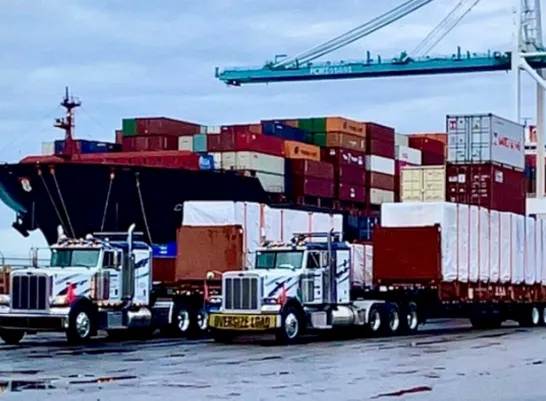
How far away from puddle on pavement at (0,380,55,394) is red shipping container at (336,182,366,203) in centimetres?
3132

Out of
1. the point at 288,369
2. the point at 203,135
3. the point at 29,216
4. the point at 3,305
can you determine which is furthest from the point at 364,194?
the point at 288,369

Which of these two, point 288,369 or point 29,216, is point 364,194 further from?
point 288,369

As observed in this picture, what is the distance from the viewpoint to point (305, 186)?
46094 millimetres

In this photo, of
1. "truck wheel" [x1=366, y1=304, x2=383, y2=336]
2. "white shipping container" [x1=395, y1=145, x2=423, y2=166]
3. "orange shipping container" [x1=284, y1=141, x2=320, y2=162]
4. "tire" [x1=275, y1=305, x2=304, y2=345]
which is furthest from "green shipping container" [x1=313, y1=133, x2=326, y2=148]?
"tire" [x1=275, y1=305, x2=304, y2=345]

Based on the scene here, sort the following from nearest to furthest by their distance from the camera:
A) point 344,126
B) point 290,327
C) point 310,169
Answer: point 290,327 < point 310,169 < point 344,126

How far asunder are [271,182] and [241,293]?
63.9ft

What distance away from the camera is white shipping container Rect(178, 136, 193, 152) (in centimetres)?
4653

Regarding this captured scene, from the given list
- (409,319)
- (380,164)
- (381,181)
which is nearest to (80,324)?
(409,319)

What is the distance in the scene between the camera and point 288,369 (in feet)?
64.0

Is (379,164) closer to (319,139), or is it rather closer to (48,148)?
(319,139)

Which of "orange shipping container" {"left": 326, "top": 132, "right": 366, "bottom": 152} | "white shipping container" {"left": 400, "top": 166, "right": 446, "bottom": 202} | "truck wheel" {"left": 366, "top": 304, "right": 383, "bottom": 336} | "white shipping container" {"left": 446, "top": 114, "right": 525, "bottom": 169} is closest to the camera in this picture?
Result: "truck wheel" {"left": 366, "top": 304, "right": 383, "bottom": 336}

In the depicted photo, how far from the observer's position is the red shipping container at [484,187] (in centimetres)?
3887

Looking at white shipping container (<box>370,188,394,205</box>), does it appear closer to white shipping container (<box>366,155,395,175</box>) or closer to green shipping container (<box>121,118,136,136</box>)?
white shipping container (<box>366,155,395,175</box>)

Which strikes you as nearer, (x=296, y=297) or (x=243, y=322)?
(x=243, y=322)
